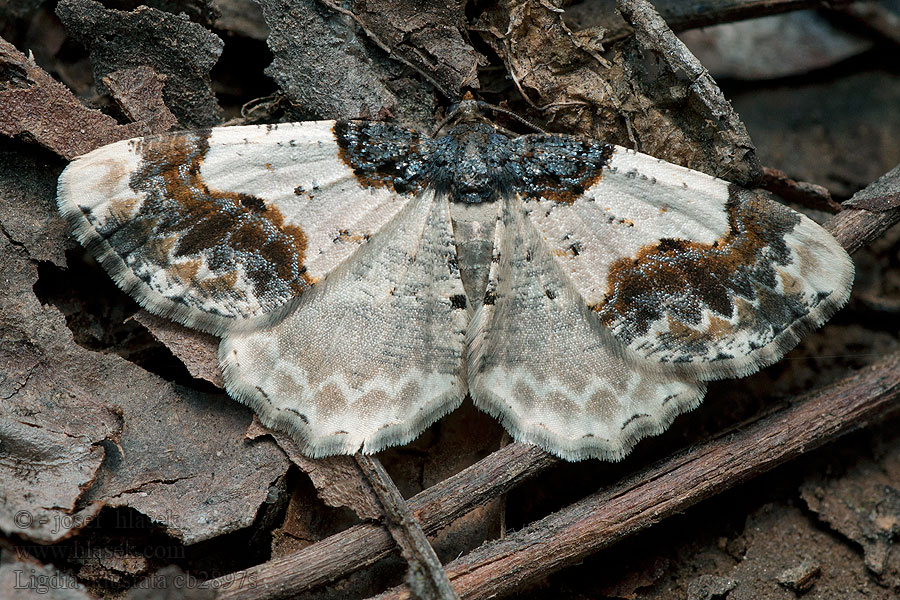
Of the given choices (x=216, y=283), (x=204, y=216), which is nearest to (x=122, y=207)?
(x=204, y=216)

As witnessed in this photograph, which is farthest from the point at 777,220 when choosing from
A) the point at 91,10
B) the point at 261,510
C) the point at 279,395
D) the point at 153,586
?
the point at 91,10

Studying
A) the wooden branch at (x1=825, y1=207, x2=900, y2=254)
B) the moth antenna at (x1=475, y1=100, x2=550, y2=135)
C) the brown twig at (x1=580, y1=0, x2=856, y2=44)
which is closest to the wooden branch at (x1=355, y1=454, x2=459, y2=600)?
the moth antenna at (x1=475, y1=100, x2=550, y2=135)

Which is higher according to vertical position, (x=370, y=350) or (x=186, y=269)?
(x=186, y=269)

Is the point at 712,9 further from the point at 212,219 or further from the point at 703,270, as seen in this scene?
the point at 212,219

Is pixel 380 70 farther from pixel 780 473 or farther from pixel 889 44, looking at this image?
pixel 889 44

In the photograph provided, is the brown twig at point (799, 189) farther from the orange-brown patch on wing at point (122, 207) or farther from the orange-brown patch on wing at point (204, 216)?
the orange-brown patch on wing at point (122, 207)

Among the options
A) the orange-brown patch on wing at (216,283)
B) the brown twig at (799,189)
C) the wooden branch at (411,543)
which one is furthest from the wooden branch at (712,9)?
the wooden branch at (411,543)

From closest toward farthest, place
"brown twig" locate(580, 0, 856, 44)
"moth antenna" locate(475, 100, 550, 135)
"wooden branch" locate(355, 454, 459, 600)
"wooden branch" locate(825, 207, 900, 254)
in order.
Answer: "wooden branch" locate(355, 454, 459, 600) < "wooden branch" locate(825, 207, 900, 254) < "moth antenna" locate(475, 100, 550, 135) < "brown twig" locate(580, 0, 856, 44)

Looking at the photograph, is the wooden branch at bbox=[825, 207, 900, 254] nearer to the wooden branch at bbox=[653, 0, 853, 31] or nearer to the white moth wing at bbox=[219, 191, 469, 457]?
the wooden branch at bbox=[653, 0, 853, 31]
